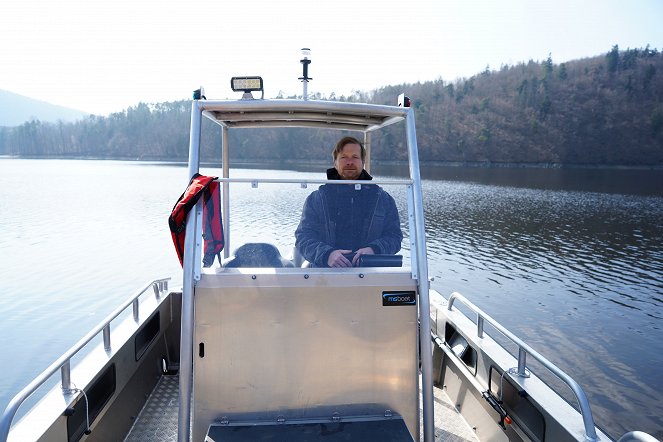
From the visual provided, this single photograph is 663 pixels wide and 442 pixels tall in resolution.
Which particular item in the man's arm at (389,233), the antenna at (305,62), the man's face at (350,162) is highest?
the antenna at (305,62)

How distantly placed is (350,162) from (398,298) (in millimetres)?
969

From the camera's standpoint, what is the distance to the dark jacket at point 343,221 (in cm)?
293

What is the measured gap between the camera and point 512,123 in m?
106

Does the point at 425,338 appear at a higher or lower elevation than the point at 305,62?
lower

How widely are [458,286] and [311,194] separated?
12421 mm

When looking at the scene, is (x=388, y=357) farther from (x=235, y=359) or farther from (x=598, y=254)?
(x=598, y=254)

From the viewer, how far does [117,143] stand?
119188mm

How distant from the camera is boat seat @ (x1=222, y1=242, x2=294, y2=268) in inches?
110

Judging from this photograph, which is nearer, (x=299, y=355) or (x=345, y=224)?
(x=299, y=355)

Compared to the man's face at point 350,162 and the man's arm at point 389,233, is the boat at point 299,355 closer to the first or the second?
the man's arm at point 389,233

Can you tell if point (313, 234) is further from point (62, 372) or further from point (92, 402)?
point (92, 402)

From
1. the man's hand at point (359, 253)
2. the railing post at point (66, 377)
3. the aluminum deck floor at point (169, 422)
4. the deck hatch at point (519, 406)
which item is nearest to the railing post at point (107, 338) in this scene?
the railing post at point (66, 377)

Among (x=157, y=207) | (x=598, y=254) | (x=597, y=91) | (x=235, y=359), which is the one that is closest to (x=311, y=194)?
(x=235, y=359)

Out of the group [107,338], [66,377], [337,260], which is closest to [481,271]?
[337,260]
